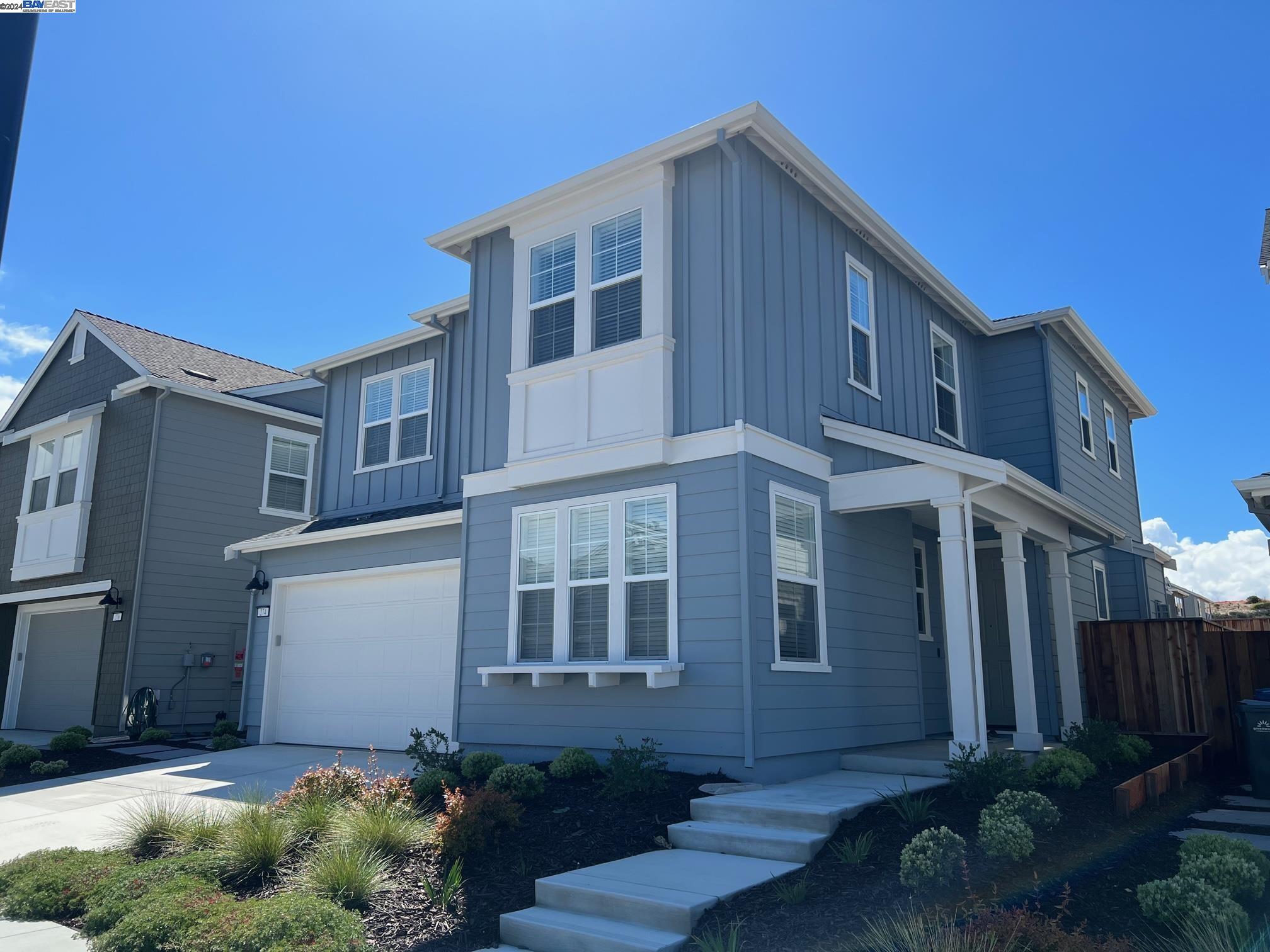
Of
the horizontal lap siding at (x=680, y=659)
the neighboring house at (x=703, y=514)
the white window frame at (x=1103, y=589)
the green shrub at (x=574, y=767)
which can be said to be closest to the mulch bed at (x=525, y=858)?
the green shrub at (x=574, y=767)

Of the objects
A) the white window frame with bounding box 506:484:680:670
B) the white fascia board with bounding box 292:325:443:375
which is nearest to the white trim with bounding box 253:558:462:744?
the white window frame with bounding box 506:484:680:670

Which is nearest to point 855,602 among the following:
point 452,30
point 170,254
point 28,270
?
point 452,30

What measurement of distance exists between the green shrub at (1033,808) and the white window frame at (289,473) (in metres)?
15.0

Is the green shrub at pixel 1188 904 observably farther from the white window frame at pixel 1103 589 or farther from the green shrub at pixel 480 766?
the white window frame at pixel 1103 589

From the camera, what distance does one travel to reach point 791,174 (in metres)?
10.2

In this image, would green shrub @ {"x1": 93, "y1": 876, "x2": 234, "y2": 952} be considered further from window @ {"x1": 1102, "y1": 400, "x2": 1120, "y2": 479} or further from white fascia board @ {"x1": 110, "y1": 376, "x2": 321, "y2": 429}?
window @ {"x1": 1102, "y1": 400, "x2": 1120, "y2": 479}

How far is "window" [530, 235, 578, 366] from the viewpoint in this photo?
10.3 meters

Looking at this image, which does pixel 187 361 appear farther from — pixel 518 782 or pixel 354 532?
pixel 518 782

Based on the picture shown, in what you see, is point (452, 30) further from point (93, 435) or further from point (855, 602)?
point (93, 435)

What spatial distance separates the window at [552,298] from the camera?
1033 centimetres

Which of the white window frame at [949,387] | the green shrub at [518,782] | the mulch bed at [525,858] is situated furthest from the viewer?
the white window frame at [949,387]

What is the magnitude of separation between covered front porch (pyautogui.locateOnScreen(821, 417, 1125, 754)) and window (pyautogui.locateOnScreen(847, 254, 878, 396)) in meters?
1.19

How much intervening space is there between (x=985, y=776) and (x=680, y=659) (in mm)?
2748

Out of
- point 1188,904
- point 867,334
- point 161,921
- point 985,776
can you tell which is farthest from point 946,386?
point 161,921
